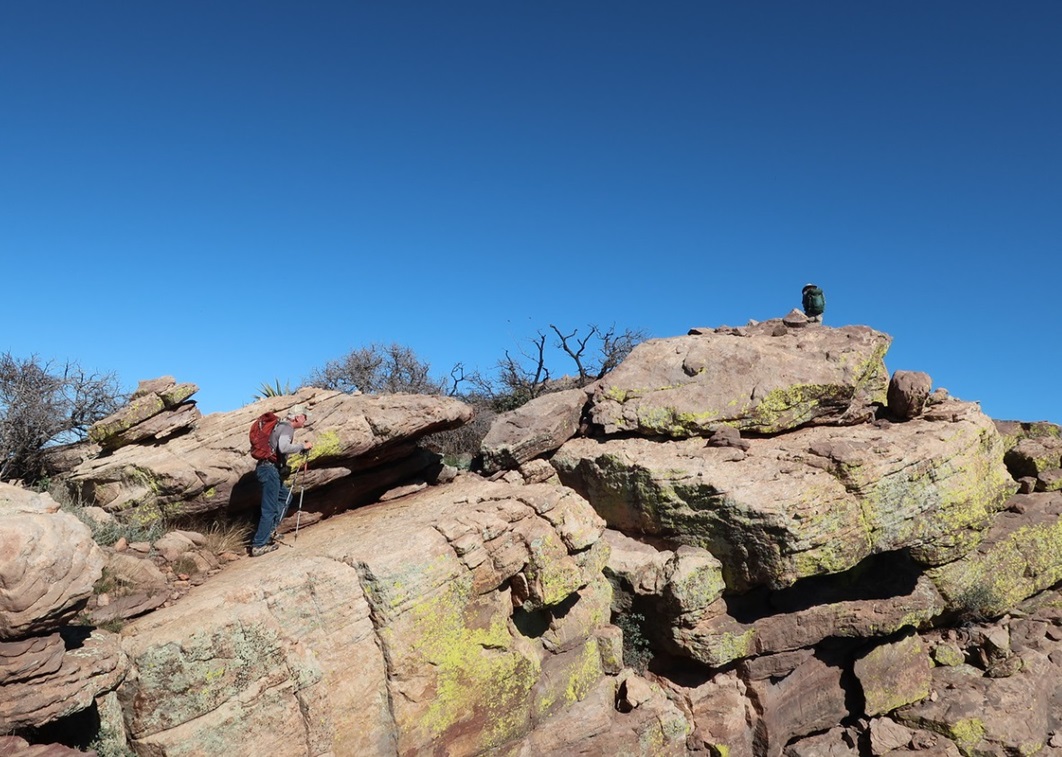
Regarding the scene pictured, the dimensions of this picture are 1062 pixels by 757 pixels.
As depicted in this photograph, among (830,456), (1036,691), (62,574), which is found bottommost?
(1036,691)

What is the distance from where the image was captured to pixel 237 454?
1202cm

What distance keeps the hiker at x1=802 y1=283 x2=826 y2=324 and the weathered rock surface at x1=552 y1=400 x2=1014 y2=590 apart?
4.77 m

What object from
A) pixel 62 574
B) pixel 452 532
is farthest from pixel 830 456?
pixel 62 574

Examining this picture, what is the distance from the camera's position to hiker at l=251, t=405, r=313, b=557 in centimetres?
1064

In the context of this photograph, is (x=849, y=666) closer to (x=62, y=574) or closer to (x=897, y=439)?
(x=897, y=439)

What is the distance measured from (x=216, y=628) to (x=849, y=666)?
11.4m

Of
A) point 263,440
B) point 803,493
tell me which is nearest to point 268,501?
point 263,440

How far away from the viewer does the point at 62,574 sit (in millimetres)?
6371

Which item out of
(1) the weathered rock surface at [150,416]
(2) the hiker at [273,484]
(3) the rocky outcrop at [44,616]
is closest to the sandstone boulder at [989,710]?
(2) the hiker at [273,484]

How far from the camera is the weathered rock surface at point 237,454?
11305 millimetres

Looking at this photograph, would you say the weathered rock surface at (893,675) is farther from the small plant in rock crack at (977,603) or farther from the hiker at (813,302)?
the hiker at (813,302)

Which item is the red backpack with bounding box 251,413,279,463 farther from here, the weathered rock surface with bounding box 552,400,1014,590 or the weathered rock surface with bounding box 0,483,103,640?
the weathered rock surface with bounding box 552,400,1014,590

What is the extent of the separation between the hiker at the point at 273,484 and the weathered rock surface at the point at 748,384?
5.98 meters

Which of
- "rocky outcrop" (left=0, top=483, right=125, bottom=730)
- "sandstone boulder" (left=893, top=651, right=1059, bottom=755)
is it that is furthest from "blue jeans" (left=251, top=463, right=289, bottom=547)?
"sandstone boulder" (left=893, top=651, right=1059, bottom=755)
